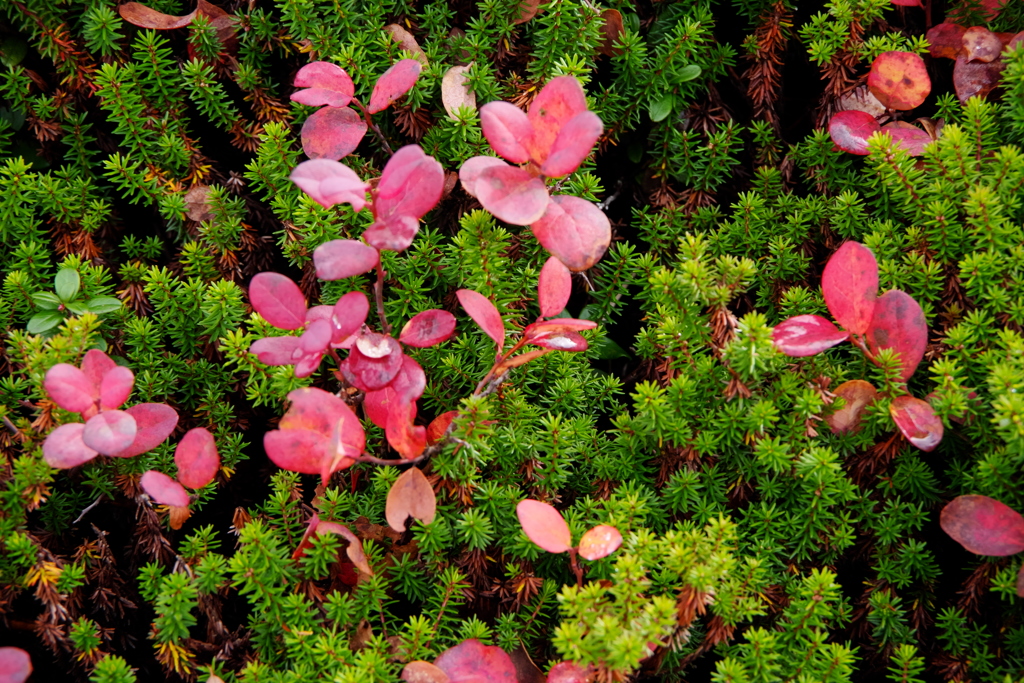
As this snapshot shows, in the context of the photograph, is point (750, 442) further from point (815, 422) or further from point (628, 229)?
point (628, 229)

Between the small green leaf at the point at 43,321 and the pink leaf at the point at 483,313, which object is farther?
the small green leaf at the point at 43,321

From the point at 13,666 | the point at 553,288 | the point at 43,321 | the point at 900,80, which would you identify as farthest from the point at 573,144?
the point at 13,666

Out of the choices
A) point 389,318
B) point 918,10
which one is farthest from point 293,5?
point 918,10

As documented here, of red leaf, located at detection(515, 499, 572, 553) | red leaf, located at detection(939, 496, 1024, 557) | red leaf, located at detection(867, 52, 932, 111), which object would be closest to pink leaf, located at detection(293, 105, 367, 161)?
red leaf, located at detection(515, 499, 572, 553)

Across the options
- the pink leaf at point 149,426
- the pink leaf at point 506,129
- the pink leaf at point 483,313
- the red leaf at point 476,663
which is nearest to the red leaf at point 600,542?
the red leaf at point 476,663

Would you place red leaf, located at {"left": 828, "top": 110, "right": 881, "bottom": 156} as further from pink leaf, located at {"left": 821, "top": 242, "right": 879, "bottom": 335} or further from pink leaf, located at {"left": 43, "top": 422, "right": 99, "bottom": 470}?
pink leaf, located at {"left": 43, "top": 422, "right": 99, "bottom": 470}

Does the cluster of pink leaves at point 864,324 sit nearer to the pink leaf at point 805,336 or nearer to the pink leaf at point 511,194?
the pink leaf at point 805,336

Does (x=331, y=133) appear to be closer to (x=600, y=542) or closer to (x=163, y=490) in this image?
(x=163, y=490)
